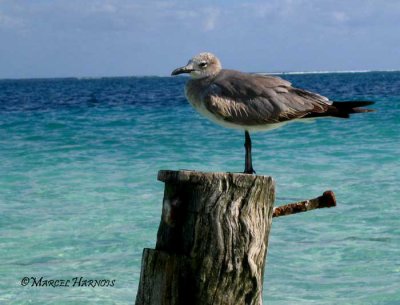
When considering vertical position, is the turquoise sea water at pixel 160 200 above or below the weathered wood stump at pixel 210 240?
below

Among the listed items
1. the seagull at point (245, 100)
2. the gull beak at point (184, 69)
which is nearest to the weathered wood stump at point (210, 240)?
the seagull at point (245, 100)

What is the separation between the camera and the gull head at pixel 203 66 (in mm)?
4949

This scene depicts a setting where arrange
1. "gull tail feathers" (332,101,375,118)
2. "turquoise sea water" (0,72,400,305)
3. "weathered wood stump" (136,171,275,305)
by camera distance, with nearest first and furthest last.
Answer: "weathered wood stump" (136,171,275,305), "gull tail feathers" (332,101,375,118), "turquoise sea water" (0,72,400,305)

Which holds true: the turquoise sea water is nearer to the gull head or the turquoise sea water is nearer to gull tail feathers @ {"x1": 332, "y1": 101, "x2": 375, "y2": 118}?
gull tail feathers @ {"x1": 332, "y1": 101, "x2": 375, "y2": 118}

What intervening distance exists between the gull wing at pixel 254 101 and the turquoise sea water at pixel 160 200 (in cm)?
212

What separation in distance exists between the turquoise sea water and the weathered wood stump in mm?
3184

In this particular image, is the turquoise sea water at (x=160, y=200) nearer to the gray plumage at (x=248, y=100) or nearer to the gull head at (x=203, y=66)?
the gray plumage at (x=248, y=100)

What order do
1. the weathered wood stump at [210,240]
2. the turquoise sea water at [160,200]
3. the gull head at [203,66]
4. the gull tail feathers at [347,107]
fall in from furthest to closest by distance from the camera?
1. the turquoise sea water at [160,200]
2. the gull head at [203,66]
3. the gull tail feathers at [347,107]
4. the weathered wood stump at [210,240]

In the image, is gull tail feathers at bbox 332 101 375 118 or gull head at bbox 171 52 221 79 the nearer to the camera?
gull tail feathers at bbox 332 101 375 118

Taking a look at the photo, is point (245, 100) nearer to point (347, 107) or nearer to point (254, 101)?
point (254, 101)

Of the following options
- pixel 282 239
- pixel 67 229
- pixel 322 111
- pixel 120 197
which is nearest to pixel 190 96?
pixel 322 111

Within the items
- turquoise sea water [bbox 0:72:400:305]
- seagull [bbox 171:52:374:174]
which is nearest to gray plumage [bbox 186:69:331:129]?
seagull [bbox 171:52:374:174]

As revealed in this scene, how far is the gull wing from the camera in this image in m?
4.86

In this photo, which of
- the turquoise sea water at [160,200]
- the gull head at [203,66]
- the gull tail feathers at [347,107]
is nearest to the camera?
the gull tail feathers at [347,107]
